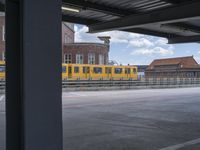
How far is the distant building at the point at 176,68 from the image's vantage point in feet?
236

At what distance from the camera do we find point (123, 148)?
6641mm

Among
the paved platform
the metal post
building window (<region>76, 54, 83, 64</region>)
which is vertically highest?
building window (<region>76, 54, 83, 64</region>)

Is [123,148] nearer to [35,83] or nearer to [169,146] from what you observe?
[169,146]

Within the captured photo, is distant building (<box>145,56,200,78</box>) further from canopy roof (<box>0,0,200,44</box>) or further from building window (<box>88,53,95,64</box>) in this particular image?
canopy roof (<box>0,0,200,44</box>)

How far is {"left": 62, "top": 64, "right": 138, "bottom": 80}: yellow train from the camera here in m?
38.4

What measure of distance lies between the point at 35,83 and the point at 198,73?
233ft

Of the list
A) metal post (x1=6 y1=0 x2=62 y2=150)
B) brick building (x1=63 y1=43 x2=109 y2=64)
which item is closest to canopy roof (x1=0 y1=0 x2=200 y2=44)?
metal post (x1=6 y1=0 x2=62 y2=150)

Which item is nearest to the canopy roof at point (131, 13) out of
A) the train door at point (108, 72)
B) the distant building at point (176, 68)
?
the train door at point (108, 72)

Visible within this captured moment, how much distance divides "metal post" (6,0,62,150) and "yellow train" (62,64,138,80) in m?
32.3

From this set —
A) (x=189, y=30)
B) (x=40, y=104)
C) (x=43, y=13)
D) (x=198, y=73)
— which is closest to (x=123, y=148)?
(x=40, y=104)

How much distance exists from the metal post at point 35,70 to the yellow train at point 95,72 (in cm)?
3226

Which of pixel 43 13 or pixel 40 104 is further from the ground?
pixel 43 13

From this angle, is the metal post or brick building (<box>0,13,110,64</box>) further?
brick building (<box>0,13,110,64</box>)

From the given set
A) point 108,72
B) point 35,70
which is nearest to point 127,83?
point 108,72
